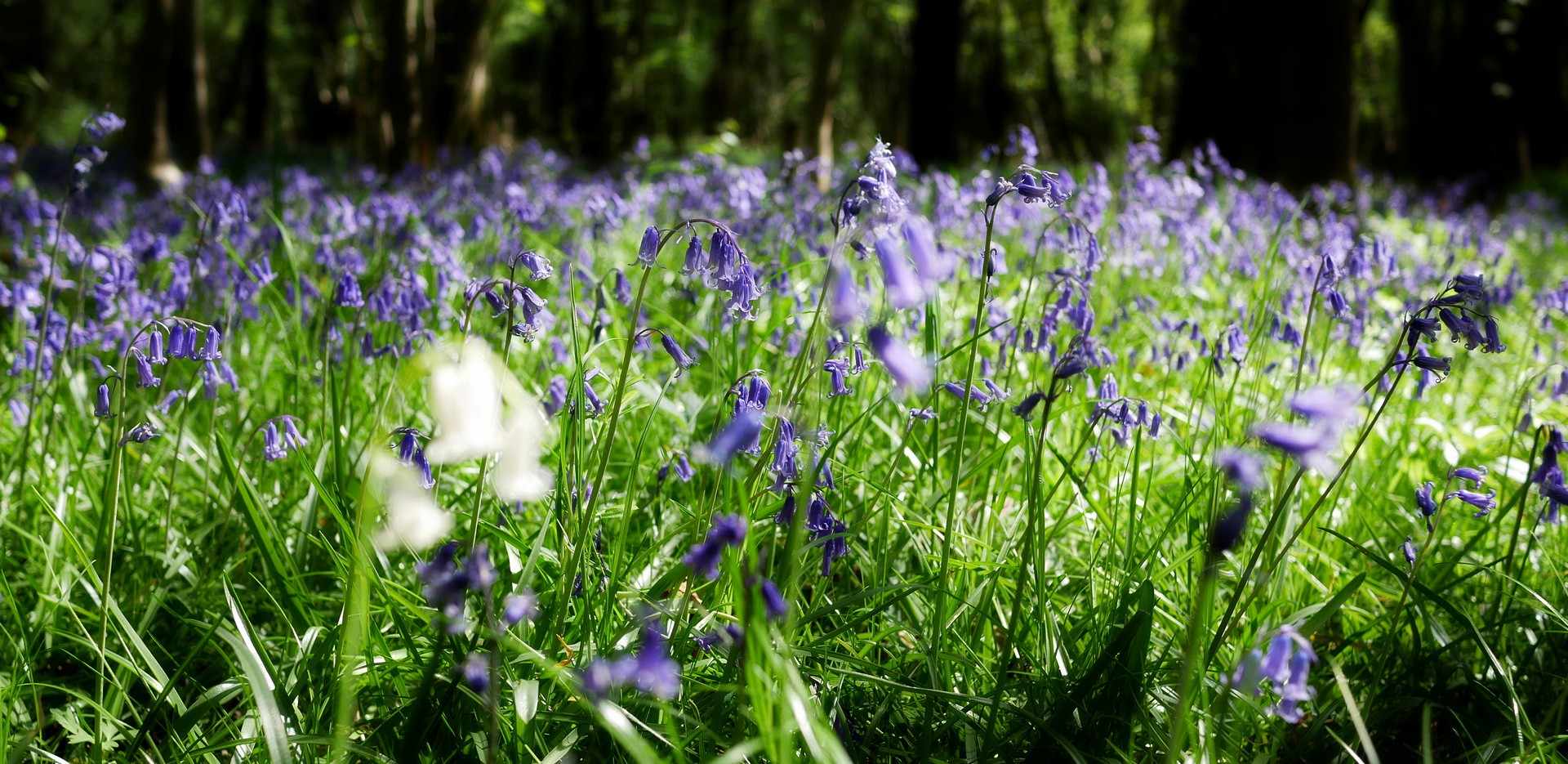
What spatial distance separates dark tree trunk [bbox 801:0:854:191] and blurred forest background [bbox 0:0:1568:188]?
0.03 m

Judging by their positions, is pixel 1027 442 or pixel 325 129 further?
pixel 325 129

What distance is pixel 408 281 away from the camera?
2951 mm

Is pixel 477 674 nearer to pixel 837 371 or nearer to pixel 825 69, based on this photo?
pixel 837 371

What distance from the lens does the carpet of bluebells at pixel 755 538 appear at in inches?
61.1

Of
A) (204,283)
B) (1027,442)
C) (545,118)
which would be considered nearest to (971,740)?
(1027,442)

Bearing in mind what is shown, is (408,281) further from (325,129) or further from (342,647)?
(325,129)

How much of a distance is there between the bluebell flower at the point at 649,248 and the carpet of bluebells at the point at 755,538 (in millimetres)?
34

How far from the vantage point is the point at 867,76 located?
122ft

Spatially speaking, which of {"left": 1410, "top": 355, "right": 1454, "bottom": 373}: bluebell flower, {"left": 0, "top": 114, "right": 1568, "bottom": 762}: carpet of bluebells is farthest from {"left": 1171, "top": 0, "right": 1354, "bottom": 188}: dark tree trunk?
{"left": 1410, "top": 355, "right": 1454, "bottom": 373}: bluebell flower

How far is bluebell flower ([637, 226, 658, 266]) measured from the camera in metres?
1.95

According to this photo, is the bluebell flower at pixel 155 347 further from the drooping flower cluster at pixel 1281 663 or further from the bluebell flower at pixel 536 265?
the drooping flower cluster at pixel 1281 663

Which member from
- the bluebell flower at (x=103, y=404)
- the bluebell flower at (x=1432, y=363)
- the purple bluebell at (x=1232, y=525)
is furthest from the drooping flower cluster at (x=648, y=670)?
the bluebell flower at (x=103, y=404)

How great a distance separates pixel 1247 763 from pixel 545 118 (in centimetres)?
2701

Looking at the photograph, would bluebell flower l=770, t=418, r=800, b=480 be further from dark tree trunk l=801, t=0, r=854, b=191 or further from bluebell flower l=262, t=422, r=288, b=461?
dark tree trunk l=801, t=0, r=854, b=191
